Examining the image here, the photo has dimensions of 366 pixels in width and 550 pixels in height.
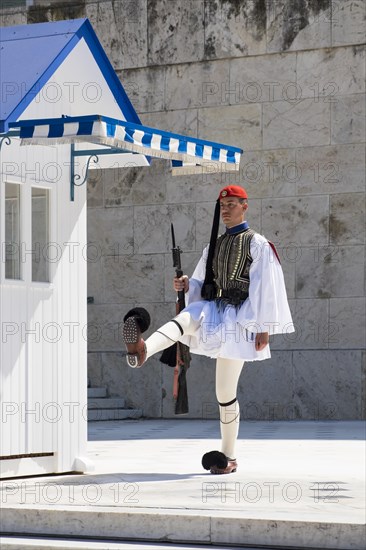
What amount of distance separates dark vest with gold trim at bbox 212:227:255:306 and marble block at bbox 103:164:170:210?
6836 millimetres

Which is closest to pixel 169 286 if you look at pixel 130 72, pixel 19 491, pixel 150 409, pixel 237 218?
pixel 150 409

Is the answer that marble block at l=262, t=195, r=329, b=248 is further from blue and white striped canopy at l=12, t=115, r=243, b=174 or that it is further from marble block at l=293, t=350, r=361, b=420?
blue and white striped canopy at l=12, t=115, r=243, b=174

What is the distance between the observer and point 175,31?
16.1 meters

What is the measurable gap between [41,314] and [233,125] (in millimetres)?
7233

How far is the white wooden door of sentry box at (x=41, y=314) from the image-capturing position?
346 inches

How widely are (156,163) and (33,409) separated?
25.4 ft

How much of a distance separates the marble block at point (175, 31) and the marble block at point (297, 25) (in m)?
0.91

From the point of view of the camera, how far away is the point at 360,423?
1445 cm

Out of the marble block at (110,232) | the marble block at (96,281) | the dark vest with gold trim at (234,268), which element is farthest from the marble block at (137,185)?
the dark vest with gold trim at (234,268)

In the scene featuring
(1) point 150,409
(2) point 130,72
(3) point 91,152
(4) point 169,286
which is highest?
(2) point 130,72

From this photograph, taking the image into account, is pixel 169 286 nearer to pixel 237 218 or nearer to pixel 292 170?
pixel 292 170

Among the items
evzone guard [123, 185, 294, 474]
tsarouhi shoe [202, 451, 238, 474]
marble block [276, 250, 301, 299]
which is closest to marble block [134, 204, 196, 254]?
marble block [276, 250, 301, 299]

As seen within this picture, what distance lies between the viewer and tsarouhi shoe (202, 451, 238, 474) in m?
9.20

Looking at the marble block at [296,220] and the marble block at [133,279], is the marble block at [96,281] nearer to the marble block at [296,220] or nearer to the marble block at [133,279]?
the marble block at [133,279]
